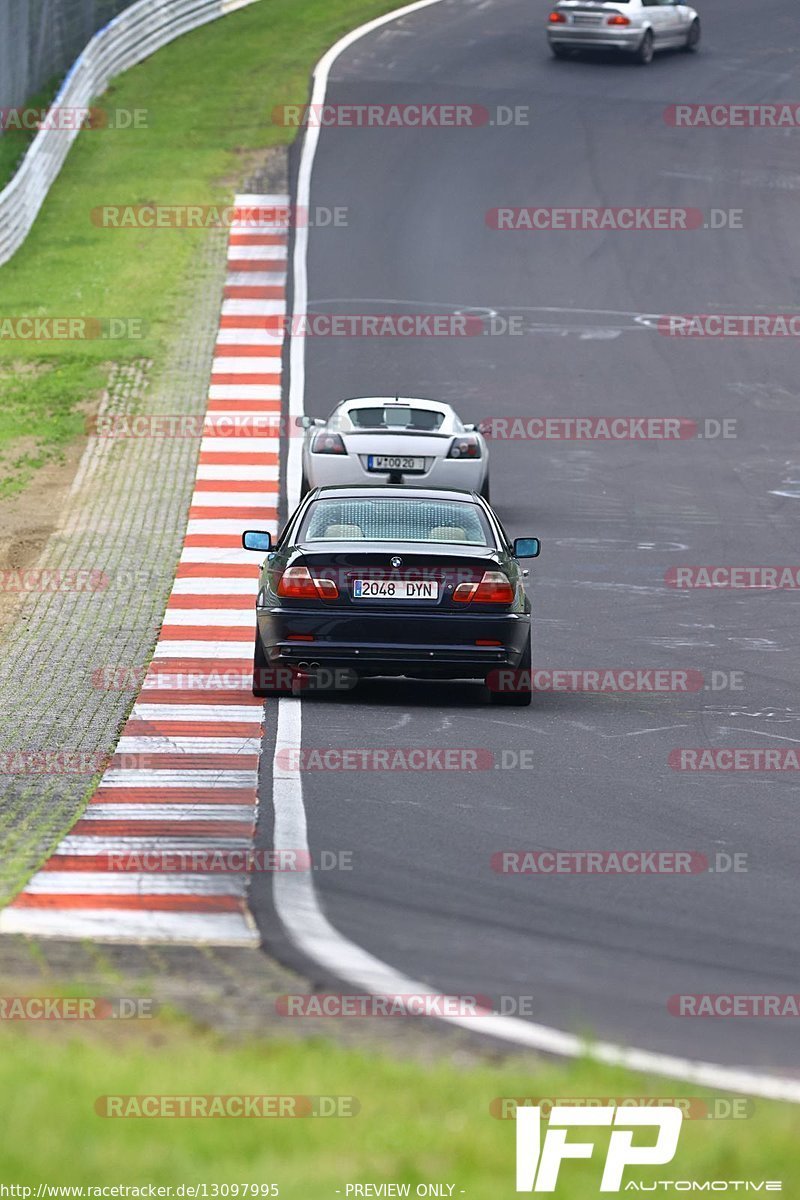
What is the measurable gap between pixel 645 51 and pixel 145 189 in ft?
41.6

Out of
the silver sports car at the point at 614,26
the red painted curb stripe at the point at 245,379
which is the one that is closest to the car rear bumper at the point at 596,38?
the silver sports car at the point at 614,26

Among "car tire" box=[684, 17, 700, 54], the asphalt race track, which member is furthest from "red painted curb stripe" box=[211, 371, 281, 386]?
"car tire" box=[684, 17, 700, 54]

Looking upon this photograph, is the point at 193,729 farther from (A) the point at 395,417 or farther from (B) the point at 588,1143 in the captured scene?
(A) the point at 395,417

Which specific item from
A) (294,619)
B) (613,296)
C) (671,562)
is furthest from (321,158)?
(294,619)

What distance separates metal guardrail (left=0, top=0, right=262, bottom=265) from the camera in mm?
33031

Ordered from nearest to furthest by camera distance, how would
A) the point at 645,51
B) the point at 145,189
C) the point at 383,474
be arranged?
the point at 383,474
the point at 145,189
the point at 645,51

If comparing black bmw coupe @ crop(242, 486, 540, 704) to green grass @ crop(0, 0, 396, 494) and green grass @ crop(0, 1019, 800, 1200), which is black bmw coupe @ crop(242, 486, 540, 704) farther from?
green grass @ crop(0, 0, 396, 494)

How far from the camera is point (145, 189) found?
3566cm

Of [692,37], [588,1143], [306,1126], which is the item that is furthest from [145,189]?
[588,1143]

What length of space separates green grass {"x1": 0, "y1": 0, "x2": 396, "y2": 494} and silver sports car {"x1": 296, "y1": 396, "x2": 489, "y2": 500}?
457 centimetres

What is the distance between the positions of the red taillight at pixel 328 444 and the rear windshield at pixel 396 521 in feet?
17.5

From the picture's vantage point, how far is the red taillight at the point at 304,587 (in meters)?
12.9

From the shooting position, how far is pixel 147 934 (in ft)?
24.6

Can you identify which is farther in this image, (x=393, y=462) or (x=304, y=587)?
(x=393, y=462)
